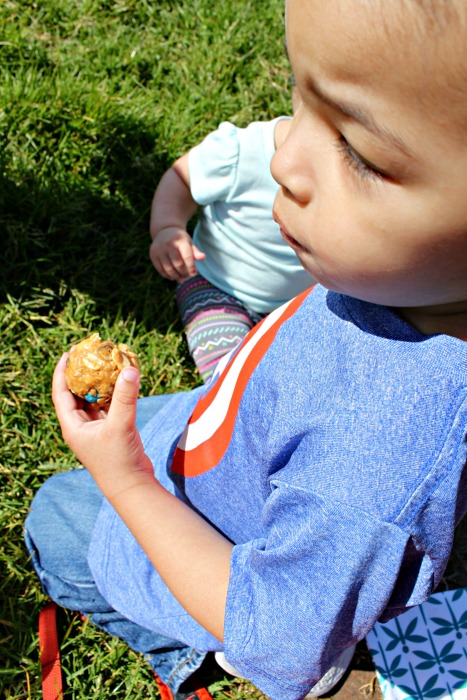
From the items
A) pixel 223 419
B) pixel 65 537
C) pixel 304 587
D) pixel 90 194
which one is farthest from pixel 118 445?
pixel 90 194

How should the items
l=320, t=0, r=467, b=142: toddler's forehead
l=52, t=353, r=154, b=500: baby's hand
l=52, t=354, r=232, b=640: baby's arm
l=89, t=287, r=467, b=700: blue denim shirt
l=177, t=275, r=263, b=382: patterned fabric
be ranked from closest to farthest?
1. l=320, t=0, r=467, b=142: toddler's forehead
2. l=89, t=287, r=467, b=700: blue denim shirt
3. l=52, t=354, r=232, b=640: baby's arm
4. l=52, t=353, r=154, b=500: baby's hand
5. l=177, t=275, r=263, b=382: patterned fabric

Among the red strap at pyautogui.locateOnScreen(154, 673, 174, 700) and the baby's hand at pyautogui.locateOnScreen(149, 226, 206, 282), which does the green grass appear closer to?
the red strap at pyautogui.locateOnScreen(154, 673, 174, 700)

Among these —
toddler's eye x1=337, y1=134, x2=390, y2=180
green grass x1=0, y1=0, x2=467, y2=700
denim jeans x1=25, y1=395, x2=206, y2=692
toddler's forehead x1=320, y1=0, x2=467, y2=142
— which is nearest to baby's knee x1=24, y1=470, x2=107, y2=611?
denim jeans x1=25, y1=395, x2=206, y2=692

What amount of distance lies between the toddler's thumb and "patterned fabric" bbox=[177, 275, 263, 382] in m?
0.87

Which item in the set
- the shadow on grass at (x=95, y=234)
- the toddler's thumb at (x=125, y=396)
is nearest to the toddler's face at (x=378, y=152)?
the toddler's thumb at (x=125, y=396)

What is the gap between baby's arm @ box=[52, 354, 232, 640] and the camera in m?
1.20

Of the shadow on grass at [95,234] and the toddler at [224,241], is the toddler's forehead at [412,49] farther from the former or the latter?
the shadow on grass at [95,234]

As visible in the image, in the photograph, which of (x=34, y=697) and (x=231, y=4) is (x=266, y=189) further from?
(x=34, y=697)

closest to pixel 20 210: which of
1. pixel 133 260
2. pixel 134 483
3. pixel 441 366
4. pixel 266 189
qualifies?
pixel 133 260

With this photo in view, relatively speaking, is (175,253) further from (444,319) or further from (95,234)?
(444,319)

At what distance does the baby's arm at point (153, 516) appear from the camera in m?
1.20

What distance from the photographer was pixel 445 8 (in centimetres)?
63

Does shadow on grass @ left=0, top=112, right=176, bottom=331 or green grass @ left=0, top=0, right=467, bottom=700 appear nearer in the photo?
green grass @ left=0, top=0, right=467, bottom=700

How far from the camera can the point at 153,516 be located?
130 centimetres
